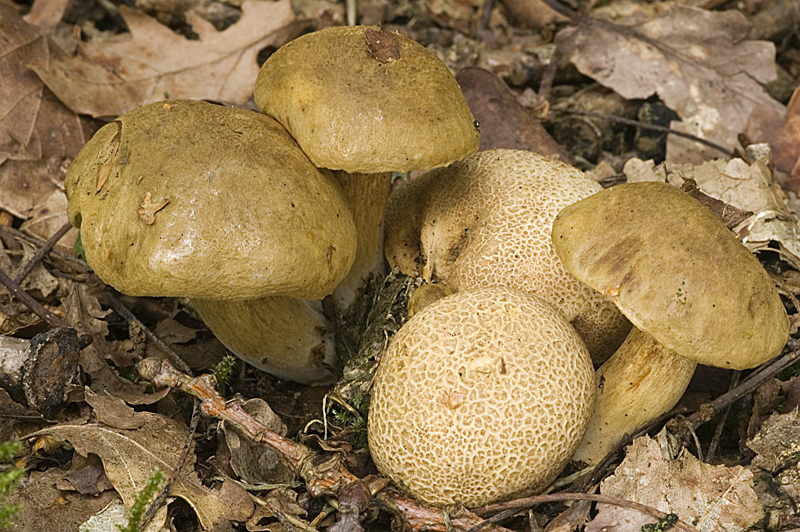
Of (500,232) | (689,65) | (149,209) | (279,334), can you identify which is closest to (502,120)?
(500,232)

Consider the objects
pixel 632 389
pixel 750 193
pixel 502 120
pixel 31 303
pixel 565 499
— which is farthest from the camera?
pixel 502 120

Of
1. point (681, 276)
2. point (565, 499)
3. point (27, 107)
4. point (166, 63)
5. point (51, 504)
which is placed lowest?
point (51, 504)

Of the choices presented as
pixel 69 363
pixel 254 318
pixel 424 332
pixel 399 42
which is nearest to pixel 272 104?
pixel 399 42

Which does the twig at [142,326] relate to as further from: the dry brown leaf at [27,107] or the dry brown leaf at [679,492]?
the dry brown leaf at [679,492]

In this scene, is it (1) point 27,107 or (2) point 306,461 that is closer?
(2) point 306,461

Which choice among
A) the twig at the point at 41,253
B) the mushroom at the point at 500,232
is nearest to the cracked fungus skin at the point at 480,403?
the mushroom at the point at 500,232

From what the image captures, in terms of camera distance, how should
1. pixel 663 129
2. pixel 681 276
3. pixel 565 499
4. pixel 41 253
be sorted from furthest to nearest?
pixel 663 129
pixel 41 253
pixel 565 499
pixel 681 276

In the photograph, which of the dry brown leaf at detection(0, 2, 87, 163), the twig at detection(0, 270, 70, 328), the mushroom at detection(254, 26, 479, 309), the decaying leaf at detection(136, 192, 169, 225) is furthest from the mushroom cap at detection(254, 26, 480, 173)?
the dry brown leaf at detection(0, 2, 87, 163)

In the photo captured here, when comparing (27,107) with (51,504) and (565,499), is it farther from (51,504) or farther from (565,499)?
(565,499)
